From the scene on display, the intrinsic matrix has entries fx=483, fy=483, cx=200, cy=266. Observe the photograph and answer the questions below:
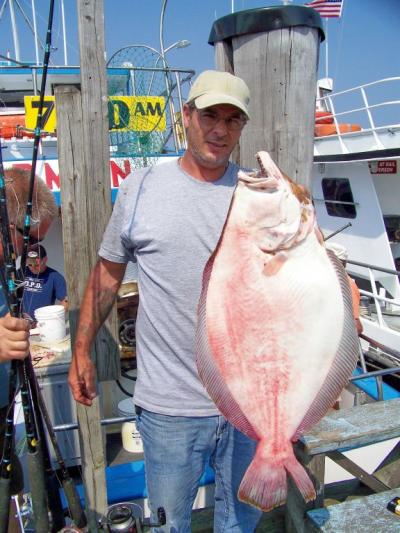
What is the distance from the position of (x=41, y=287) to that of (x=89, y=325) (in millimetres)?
2557

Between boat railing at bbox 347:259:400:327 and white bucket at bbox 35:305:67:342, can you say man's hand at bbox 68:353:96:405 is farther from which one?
boat railing at bbox 347:259:400:327

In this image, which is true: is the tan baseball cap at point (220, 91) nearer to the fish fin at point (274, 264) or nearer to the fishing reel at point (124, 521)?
the fish fin at point (274, 264)

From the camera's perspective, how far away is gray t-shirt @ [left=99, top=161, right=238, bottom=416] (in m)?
1.90

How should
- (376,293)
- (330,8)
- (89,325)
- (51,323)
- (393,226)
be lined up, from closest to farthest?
(89,325), (51,323), (376,293), (330,8), (393,226)

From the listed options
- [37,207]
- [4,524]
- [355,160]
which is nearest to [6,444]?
[4,524]

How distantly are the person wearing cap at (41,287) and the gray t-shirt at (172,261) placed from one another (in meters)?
2.45

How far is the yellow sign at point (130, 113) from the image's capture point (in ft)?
24.5

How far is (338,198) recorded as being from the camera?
36.7ft

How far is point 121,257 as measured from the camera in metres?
2.05

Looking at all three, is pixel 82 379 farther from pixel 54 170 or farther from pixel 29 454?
pixel 54 170

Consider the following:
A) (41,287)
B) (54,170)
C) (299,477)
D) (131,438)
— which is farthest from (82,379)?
(54,170)

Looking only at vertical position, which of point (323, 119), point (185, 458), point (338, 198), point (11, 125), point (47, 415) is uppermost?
point (323, 119)

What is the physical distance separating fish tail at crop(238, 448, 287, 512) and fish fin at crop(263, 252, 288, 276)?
56 cm

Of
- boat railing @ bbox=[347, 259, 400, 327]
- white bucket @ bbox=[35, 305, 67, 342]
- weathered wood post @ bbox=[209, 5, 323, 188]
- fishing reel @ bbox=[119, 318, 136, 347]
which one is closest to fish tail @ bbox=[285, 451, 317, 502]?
weathered wood post @ bbox=[209, 5, 323, 188]
